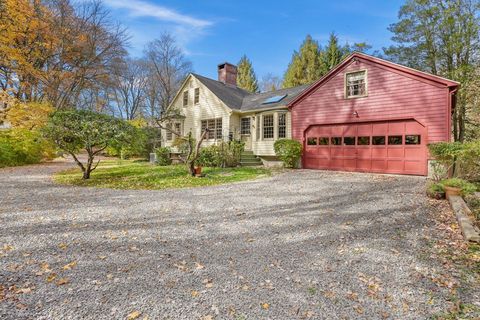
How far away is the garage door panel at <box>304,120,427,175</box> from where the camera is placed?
426 inches

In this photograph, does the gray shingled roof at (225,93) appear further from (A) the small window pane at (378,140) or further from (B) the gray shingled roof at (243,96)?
(A) the small window pane at (378,140)

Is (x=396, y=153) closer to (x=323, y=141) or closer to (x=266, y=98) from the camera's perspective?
(x=323, y=141)

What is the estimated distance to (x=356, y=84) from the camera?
12641mm

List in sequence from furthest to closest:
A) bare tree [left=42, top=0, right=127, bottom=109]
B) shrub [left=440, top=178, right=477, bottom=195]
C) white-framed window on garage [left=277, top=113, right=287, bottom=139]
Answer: bare tree [left=42, top=0, right=127, bottom=109]
white-framed window on garage [left=277, top=113, right=287, bottom=139]
shrub [left=440, top=178, right=477, bottom=195]

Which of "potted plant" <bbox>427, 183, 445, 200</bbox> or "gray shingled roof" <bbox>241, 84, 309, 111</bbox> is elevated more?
"gray shingled roof" <bbox>241, 84, 309, 111</bbox>

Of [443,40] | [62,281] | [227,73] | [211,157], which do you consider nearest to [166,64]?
[227,73]

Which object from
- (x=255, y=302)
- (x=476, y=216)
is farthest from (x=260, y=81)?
(x=255, y=302)

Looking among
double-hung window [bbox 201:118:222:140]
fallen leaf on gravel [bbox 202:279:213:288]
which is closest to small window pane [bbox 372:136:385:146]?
double-hung window [bbox 201:118:222:140]

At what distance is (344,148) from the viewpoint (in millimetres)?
12867

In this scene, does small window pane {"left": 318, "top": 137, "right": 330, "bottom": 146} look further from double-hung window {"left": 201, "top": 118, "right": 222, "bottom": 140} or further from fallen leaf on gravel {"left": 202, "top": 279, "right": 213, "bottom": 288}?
fallen leaf on gravel {"left": 202, "top": 279, "right": 213, "bottom": 288}

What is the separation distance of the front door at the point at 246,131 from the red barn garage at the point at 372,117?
10.8 feet

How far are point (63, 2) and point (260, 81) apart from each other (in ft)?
89.2

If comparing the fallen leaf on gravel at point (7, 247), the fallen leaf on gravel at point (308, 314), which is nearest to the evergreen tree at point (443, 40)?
the fallen leaf on gravel at point (308, 314)

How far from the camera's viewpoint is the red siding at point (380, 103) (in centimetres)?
1034
